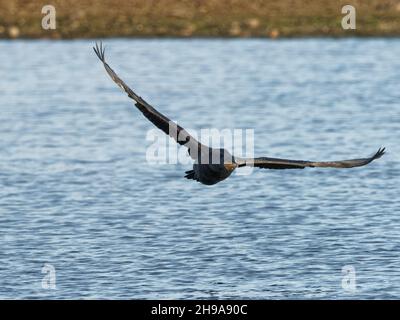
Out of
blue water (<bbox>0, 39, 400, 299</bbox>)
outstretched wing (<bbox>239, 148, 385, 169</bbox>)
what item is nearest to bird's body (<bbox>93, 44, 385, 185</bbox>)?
outstretched wing (<bbox>239, 148, 385, 169</bbox>)

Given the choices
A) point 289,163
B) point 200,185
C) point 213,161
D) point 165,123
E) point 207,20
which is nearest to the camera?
point 289,163

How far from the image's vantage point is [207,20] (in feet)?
126

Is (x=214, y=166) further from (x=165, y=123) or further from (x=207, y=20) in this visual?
(x=207, y=20)

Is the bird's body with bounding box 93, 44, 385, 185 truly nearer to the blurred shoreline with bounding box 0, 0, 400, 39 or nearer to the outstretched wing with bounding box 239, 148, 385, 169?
the outstretched wing with bounding box 239, 148, 385, 169

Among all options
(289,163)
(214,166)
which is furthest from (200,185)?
(289,163)

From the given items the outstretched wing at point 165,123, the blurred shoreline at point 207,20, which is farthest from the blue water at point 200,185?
the outstretched wing at point 165,123

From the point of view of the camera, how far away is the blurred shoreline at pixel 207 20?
37844 millimetres

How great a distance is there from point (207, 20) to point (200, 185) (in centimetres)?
1735

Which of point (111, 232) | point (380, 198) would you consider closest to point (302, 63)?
point (380, 198)

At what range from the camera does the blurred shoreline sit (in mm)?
37844

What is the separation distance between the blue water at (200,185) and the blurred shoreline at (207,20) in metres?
0.67

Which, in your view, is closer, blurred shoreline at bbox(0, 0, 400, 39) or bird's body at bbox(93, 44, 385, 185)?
bird's body at bbox(93, 44, 385, 185)

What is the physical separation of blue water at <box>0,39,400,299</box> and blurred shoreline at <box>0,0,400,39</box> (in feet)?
2.19
